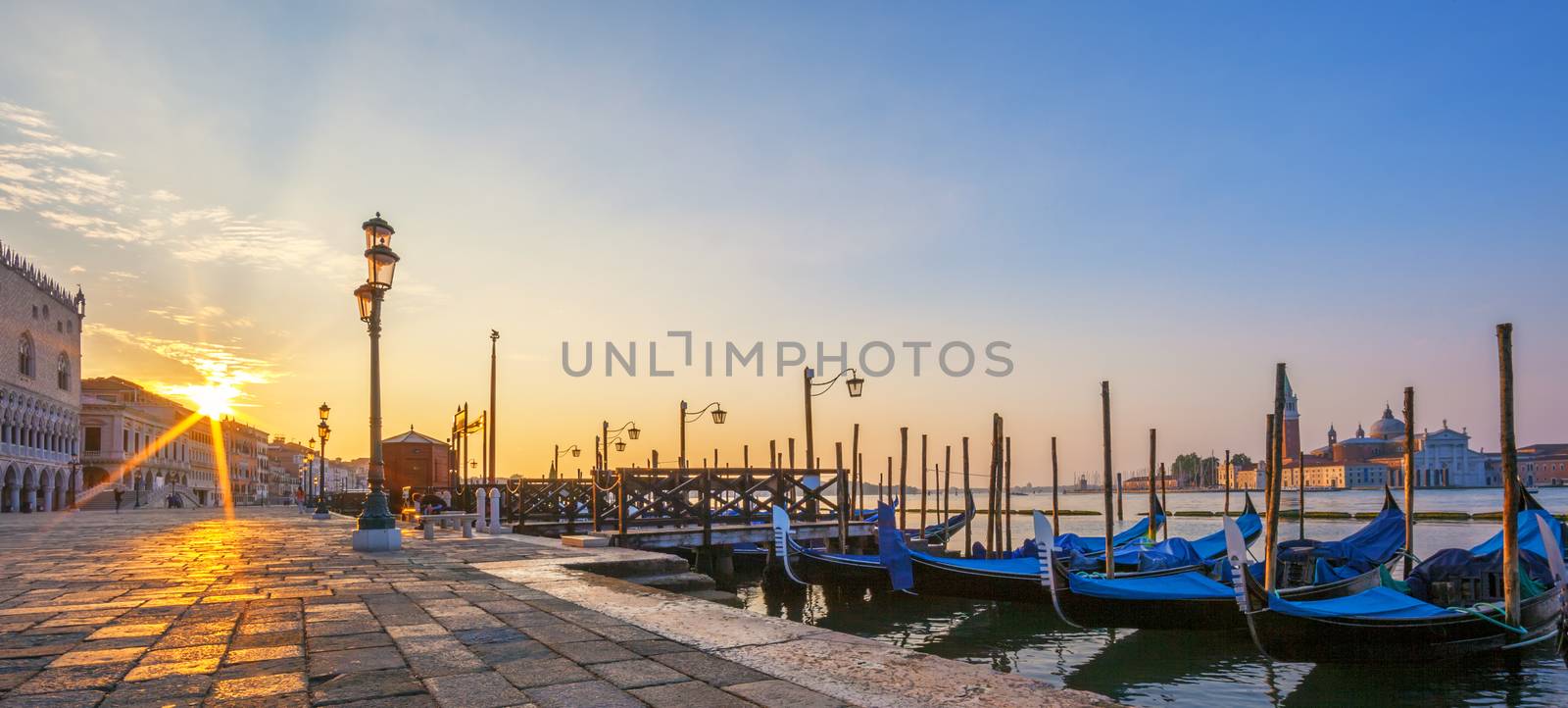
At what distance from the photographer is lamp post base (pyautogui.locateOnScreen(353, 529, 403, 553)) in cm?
1120

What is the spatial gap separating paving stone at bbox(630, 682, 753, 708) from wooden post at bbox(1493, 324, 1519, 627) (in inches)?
374

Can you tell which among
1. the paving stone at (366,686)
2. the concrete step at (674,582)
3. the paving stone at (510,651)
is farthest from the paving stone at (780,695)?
the concrete step at (674,582)

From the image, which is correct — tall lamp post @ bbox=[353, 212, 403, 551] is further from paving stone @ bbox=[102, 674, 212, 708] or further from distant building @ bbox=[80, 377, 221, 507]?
distant building @ bbox=[80, 377, 221, 507]

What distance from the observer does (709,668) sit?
3873 millimetres

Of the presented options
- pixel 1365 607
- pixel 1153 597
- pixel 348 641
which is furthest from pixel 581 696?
pixel 1153 597

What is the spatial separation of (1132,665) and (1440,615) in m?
3.14

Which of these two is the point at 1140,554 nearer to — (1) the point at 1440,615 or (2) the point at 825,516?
(1) the point at 1440,615

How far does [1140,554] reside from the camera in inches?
600

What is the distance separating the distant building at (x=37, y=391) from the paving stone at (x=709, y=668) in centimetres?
5466

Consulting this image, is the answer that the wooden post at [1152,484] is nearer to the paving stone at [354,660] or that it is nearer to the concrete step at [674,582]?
the concrete step at [674,582]

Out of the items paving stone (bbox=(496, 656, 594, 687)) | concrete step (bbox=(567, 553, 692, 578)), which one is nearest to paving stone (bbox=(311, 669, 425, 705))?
paving stone (bbox=(496, 656, 594, 687))

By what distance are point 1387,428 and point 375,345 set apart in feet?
532

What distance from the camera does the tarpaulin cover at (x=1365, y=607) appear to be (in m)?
9.43

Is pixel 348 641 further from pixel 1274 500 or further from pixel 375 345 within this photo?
pixel 1274 500
